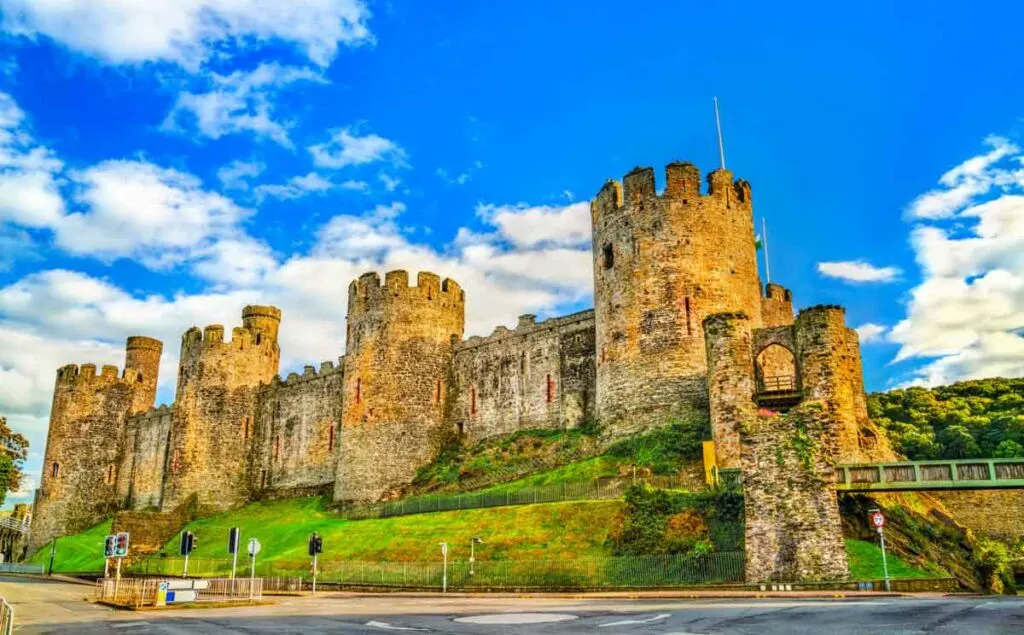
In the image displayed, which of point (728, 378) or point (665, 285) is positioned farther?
point (665, 285)

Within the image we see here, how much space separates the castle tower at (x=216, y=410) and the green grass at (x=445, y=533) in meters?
8.41

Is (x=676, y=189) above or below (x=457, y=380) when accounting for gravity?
above

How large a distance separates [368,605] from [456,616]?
5.66 m

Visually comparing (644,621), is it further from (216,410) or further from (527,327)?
(216,410)

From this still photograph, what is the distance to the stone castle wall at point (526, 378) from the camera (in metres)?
39.8

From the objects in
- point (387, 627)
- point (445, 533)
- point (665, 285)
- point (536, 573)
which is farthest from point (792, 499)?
point (665, 285)

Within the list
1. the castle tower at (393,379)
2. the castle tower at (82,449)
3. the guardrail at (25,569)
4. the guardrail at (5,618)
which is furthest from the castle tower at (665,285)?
the castle tower at (82,449)

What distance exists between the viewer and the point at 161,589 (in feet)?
76.6

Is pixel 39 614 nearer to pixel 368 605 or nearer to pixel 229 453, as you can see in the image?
pixel 368 605

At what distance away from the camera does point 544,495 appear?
1227 inches

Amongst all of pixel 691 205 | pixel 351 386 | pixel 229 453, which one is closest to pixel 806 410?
pixel 691 205

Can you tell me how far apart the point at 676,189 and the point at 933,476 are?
52.9ft

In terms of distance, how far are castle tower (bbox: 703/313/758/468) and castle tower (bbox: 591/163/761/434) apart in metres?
3.22

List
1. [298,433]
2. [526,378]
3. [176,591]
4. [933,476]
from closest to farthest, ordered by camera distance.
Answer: [176,591] < [933,476] < [526,378] < [298,433]
